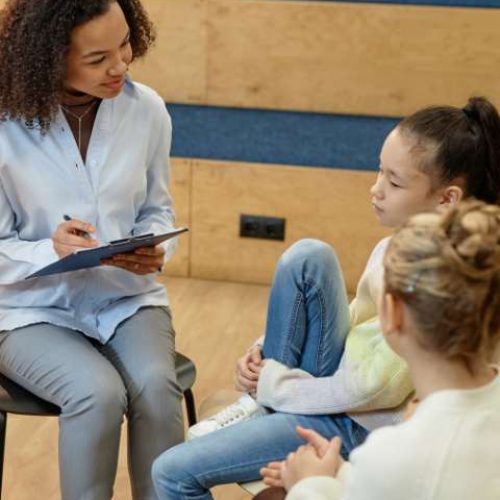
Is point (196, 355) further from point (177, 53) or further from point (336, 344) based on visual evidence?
point (336, 344)

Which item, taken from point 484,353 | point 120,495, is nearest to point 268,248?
point 120,495

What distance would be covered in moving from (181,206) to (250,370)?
66.0 inches

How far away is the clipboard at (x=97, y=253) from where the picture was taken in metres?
1.55

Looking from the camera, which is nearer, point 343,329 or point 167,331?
point 343,329

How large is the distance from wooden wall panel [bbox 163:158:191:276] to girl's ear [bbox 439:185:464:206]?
1802mm

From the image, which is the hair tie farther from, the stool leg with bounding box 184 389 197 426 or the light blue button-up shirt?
the stool leg with bounding box 184 389 197 426

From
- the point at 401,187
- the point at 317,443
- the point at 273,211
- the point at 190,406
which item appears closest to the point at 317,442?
the point at 317,443

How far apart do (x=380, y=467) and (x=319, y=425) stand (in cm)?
46

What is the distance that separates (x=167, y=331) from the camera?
1800mm

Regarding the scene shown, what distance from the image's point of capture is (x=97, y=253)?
1563mm

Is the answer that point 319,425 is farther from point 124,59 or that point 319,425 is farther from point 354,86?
point 354,86

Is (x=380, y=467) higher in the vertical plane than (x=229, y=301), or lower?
higher

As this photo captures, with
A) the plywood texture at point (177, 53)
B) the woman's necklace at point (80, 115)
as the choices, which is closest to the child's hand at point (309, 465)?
the woman's necklace at point (80, 115)

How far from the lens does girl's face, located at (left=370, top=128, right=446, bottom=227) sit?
148 cm
